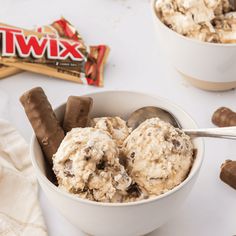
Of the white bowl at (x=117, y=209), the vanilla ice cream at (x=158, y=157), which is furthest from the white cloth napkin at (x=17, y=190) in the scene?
the vanilla ice cream at (x=158, y=157)

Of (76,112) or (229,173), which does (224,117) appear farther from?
(76,112)

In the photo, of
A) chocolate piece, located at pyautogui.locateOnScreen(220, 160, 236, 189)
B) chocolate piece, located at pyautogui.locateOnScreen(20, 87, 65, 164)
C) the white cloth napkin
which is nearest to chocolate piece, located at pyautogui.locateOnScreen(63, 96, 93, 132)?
chocolate piece, located at pyautogui.locateOnScreen(20, 87, 65, 164)

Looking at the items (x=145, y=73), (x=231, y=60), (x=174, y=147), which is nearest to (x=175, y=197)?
(x=174, y=147)

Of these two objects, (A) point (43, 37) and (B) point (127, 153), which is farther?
(A) point (43, 37)

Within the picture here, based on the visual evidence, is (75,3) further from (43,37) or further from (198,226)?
(198,226)

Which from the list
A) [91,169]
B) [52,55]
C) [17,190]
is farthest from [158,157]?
[52,55]

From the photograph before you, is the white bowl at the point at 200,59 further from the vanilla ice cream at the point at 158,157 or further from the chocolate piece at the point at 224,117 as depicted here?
the vanilla ice cream at the point at 158,157
